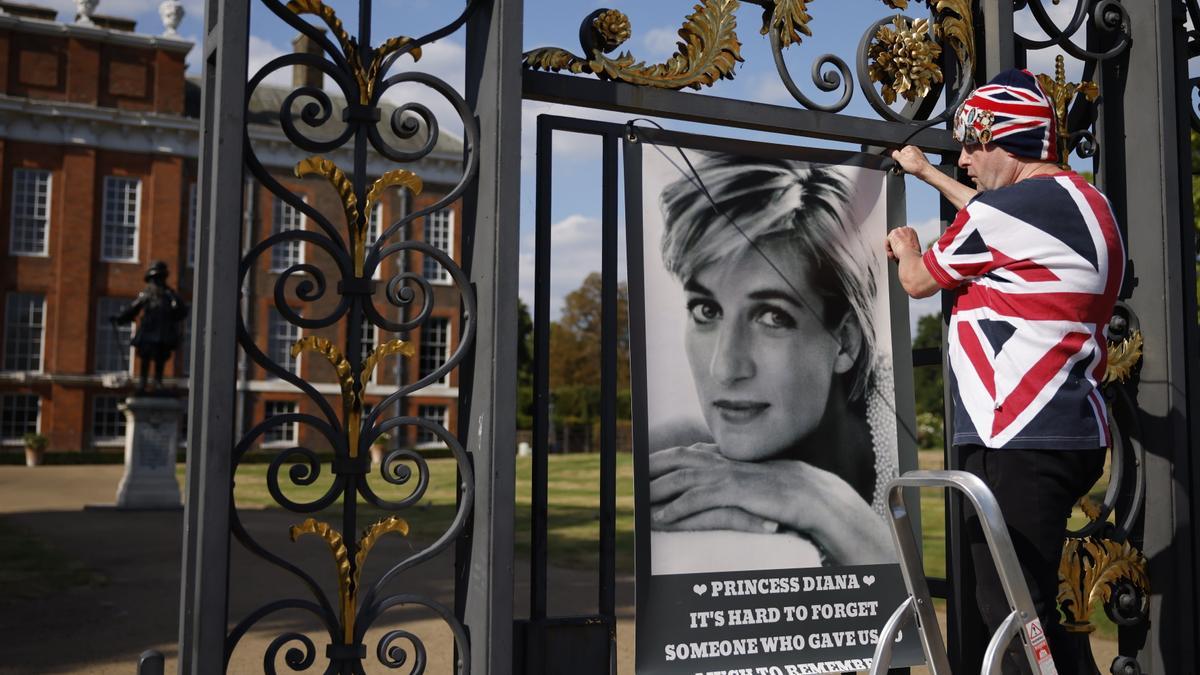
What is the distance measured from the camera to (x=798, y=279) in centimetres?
379

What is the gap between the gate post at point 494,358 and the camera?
10.0 feet

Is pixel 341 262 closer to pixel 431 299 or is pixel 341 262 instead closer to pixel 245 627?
pixel 431 299

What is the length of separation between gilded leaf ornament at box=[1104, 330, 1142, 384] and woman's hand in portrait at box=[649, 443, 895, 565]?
41.5 inches

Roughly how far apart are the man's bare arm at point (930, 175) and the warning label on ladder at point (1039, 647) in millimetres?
1517

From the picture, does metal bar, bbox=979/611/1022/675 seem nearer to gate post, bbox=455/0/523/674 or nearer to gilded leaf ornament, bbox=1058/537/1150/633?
gate post, bbox=455/0/523/674

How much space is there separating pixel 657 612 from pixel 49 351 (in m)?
33.8

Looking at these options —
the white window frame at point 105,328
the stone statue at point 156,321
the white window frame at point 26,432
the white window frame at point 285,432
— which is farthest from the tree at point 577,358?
the stone statue at point 156,321

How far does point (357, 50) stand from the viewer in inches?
122

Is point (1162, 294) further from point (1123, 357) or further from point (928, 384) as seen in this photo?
point (928, 384)

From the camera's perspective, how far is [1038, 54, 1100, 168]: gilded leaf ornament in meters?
4.12

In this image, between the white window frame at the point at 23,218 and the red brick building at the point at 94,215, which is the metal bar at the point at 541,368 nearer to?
the red brick building at the point at 94,215

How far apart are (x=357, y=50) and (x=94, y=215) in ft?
112

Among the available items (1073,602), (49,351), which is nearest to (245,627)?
(1073,602)

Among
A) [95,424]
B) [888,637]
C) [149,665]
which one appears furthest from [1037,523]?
[95,424]
